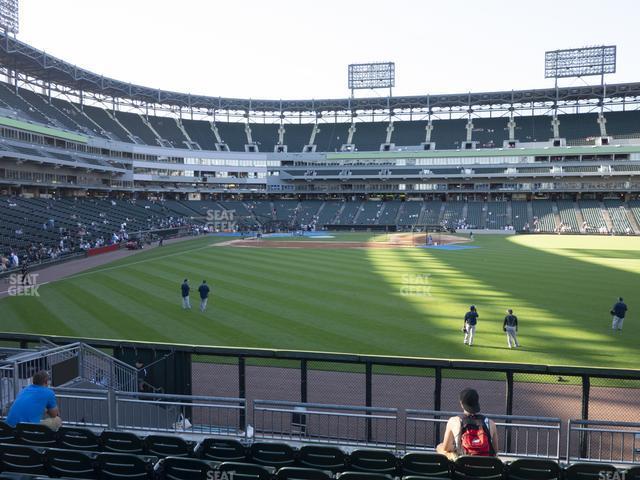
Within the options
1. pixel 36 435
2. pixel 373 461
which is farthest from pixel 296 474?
pixel 36 435

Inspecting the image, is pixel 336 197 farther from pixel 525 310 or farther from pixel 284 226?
pixel 525 310

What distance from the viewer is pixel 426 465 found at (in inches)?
228

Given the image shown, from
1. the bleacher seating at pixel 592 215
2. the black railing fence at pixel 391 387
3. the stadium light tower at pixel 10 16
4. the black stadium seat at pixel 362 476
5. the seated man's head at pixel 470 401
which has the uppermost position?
the stadium light tower at pixel 10 16

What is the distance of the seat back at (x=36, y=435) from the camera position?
258 inches

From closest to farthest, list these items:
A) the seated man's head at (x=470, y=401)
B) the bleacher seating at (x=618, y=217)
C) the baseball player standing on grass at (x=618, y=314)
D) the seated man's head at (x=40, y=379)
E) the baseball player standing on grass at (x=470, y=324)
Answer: the seated man's head at (x=470, y=401)
the seated man's head at (x=40, y=379)
the baseball player standing on grass at (x=470, y=324)
the baseball player standing on grass at (x=618, y=314)
the bleacher seating at (x=618, y=217)

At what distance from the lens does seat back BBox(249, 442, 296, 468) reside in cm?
625

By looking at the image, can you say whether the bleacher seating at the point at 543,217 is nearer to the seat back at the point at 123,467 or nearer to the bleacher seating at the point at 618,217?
the bleacher seating at the point at 618,217

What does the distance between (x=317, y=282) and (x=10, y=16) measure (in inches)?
2639

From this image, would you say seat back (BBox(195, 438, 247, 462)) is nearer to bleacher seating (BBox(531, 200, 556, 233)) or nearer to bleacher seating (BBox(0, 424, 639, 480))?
bleacher seating (BBox(0, 424, 639, 480))

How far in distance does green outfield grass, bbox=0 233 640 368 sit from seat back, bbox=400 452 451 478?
10701 millimetres

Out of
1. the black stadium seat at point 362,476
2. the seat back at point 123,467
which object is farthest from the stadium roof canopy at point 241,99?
the black stadium seat at point 362,476

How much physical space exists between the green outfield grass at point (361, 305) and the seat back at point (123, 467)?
11537mm

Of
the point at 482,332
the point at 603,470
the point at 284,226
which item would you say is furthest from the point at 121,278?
the point at 284,226

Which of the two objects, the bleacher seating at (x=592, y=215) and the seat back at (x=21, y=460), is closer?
the seat back at (x=21, y=460)
